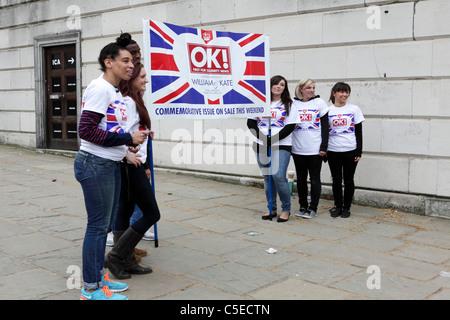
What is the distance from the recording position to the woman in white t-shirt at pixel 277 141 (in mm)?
6230

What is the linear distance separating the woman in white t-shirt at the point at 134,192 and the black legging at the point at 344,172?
3.05m

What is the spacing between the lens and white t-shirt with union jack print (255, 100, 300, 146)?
6.26 meters

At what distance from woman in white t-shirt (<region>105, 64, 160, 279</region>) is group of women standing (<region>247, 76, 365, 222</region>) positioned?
227 centimetres

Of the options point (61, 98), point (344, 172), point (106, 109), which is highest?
point (61, 98)

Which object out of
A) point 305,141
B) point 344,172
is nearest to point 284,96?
point 305,141

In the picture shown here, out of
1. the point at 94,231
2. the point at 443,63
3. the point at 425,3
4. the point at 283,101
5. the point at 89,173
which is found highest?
the point at 425,3

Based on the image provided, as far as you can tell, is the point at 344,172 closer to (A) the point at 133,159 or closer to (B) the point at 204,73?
(B) the point at 204,73

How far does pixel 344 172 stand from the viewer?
6.65 meters

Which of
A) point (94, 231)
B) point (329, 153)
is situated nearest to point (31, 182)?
point (329, 153)

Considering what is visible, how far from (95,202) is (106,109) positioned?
647 millimetres

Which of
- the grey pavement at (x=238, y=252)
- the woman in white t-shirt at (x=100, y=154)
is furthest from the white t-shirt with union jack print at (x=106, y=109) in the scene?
the grey pavement at (x=238, y=252)

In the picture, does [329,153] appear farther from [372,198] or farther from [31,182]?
[31,182]
